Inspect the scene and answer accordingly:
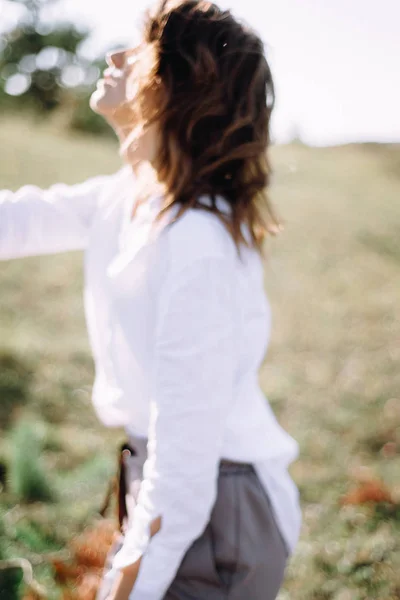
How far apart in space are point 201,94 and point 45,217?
561mm

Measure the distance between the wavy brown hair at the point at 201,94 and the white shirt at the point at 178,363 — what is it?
0.05m

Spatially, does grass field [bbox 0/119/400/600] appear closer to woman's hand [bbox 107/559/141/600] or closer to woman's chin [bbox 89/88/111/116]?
woman's hand [bbox 107/559/141/600]

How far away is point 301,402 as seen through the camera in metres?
4.42

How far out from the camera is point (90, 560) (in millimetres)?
2012

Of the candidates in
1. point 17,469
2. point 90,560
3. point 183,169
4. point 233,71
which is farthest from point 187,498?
point 17,469

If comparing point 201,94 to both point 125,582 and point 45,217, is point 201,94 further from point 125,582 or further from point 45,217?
point 125,582

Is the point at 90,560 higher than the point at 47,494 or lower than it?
higher

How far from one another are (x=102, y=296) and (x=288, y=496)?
0.61 meters

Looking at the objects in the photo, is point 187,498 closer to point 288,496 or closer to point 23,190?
point 288,496

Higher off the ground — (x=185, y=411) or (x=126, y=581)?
(x=185, y=411)

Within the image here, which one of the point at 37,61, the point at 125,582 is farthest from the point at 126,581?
the point at 37,61

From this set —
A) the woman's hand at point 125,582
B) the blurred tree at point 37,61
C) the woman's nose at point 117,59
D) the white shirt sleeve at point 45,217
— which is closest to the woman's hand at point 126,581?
the woman's hand at point 125,582

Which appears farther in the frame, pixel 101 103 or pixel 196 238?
pixel 101 103

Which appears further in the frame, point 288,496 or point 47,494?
point 47,494
